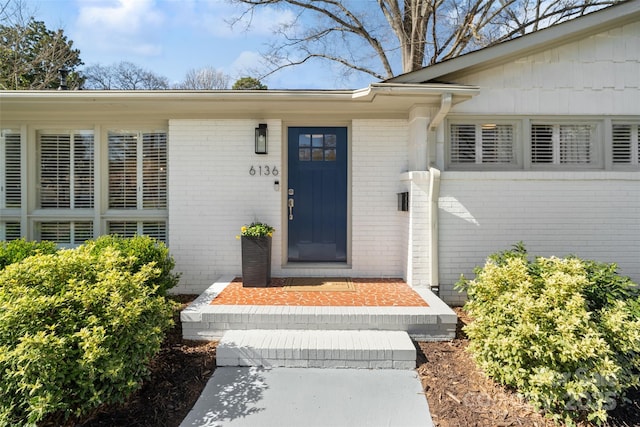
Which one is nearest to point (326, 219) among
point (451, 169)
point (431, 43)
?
point (451, 169)

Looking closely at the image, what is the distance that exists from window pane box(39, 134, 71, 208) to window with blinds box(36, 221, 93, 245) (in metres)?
0.27

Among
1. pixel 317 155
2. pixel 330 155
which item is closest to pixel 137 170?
pixel 317 155

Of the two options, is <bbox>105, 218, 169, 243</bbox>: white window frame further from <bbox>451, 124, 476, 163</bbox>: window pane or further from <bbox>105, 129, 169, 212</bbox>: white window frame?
<bbox>451, 124, 476, 163</bbox>: window pane

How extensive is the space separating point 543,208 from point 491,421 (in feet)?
10.00

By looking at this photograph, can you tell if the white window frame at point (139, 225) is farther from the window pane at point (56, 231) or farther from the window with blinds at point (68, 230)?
the window pane at point (56, 231)

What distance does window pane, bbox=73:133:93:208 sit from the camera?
15.7 ft

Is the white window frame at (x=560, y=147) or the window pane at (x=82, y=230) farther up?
the white window frame at (x=560, y=147)

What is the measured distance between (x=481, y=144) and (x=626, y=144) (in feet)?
6.31

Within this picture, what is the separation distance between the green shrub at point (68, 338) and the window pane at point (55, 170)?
3087 millimetres

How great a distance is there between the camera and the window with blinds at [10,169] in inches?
186

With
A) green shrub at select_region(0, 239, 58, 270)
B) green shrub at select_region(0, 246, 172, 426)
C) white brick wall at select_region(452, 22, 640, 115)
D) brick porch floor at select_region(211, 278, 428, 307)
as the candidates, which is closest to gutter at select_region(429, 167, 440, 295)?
brick porch floor at select_region(211, 278, 428, 307)

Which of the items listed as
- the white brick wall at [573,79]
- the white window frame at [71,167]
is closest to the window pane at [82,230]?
the white window frame at [71,167]

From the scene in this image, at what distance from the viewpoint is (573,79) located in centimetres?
426

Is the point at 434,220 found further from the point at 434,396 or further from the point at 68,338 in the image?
the point at 68,338
